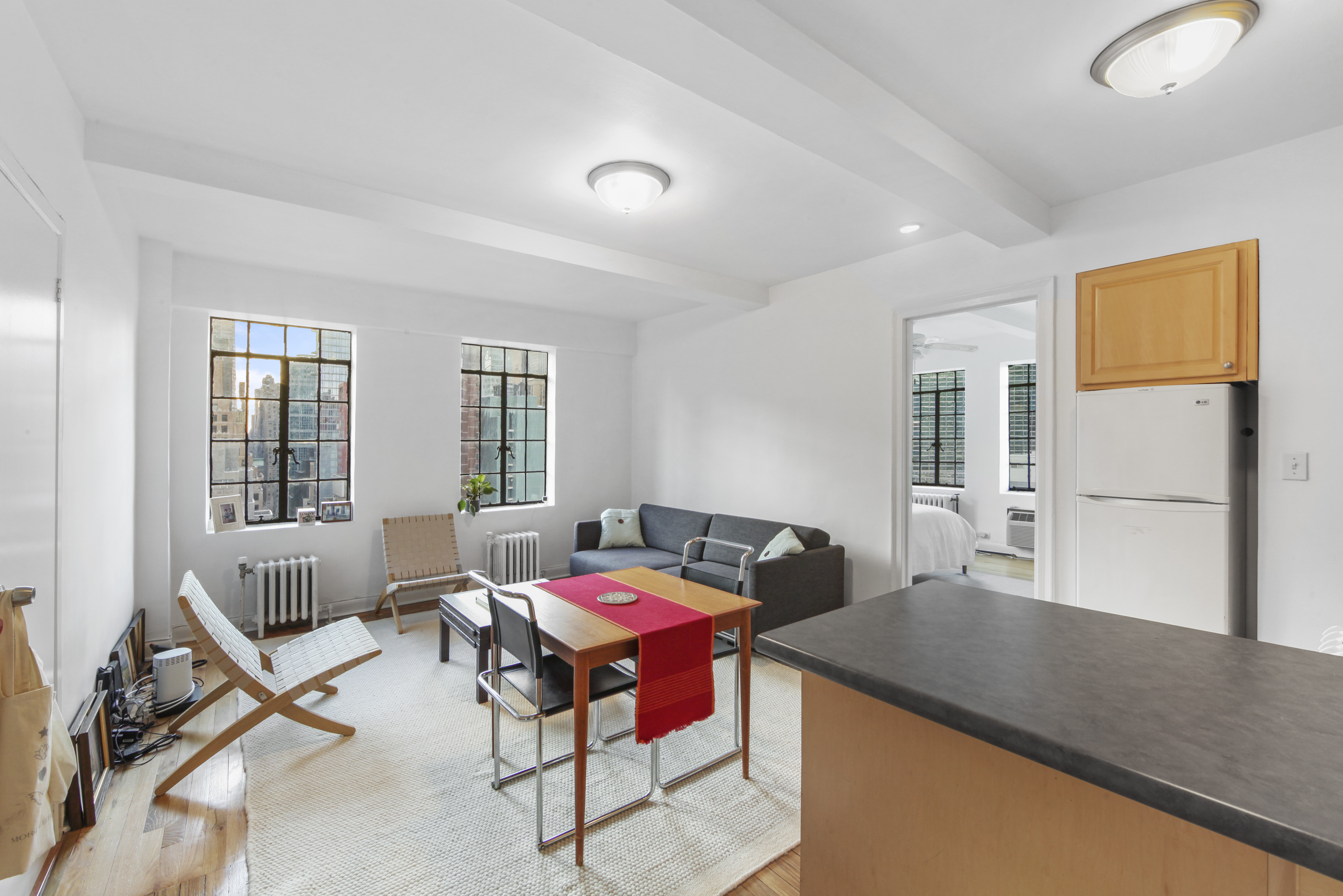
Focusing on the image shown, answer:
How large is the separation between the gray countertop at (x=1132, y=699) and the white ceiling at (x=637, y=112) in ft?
5.38

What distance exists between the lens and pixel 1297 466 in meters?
2.51

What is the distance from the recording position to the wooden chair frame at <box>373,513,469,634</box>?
464 cm

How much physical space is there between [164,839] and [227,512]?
2785 mm

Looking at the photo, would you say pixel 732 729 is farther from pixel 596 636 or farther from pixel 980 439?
pixel 980 439

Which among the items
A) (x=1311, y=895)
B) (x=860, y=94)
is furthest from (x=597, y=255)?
(x=1311, y=895)

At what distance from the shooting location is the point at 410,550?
190 inches

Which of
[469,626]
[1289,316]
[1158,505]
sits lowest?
[469,626]

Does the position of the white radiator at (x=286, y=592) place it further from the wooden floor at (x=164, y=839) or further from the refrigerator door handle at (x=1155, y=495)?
the refrigerator door handle at (x=1155, y=495)

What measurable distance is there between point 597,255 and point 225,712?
331 centimetres

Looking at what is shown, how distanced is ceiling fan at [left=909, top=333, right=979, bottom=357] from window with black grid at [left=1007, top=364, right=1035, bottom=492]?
63cm

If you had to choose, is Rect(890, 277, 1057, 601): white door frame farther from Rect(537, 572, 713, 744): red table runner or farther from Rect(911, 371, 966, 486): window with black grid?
Rect(911, 371, 966, 486): window with black grid

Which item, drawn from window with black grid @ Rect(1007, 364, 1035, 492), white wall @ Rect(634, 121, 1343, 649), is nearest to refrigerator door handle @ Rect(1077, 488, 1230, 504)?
white wall @ Rect(634, 121, 1343, 649)

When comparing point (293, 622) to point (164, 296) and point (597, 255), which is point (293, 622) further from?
point (597, 255)

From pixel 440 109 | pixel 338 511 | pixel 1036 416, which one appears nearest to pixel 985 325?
pixel 1036 416
